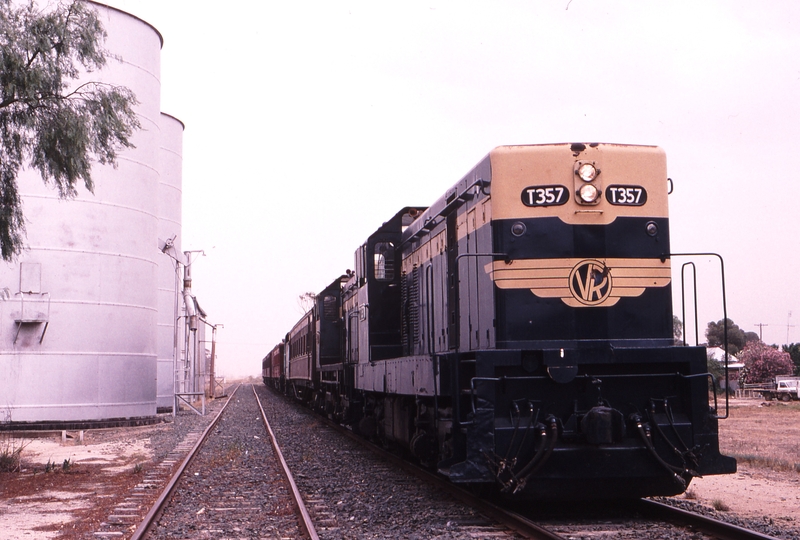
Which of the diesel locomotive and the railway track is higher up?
the diesel locomotive

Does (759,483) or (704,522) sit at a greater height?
(704,522)

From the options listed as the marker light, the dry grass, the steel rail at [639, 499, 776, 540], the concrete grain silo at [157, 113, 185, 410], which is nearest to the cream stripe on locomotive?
the marker light

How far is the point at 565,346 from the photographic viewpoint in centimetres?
793

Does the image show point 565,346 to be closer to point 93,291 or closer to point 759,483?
point 759,483

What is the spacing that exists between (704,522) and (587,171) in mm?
3453

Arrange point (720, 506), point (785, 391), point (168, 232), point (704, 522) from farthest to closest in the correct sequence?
point (785, 391), point (168, 232), point (720, 506), point (704, 522)

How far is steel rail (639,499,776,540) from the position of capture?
20.9ft

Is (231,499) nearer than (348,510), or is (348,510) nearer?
(348,510)

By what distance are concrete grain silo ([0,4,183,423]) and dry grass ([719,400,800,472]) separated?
16310 millimetres

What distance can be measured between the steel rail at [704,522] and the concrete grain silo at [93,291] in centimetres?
1698

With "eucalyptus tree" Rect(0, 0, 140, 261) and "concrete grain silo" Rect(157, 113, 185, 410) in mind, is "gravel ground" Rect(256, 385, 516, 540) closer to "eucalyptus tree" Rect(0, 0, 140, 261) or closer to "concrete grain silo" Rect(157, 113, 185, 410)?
"eucalyptus tree" Rect(0, 0, 140, 261)

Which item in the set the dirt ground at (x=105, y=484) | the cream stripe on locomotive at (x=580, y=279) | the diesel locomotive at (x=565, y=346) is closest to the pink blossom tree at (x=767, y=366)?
the dirt ground at (x=105, y=484)

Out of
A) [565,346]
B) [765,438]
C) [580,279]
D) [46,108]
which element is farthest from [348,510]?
[765,438]

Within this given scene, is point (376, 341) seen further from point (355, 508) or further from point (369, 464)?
point (355, 508)
